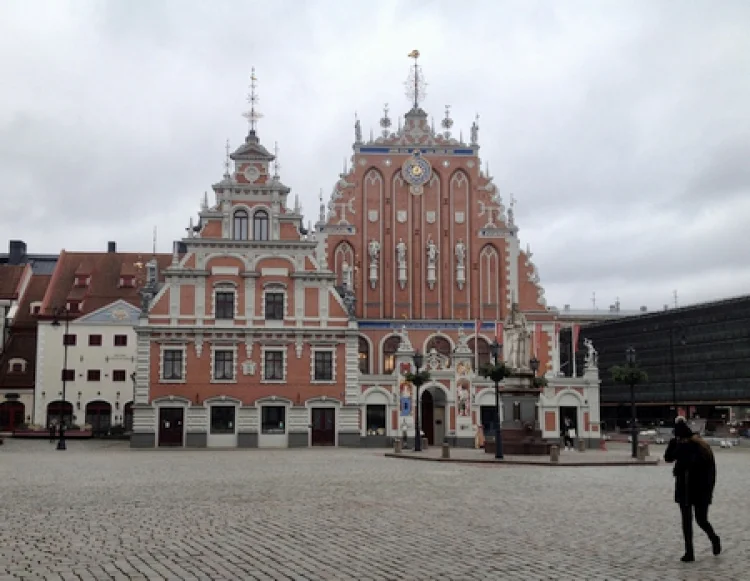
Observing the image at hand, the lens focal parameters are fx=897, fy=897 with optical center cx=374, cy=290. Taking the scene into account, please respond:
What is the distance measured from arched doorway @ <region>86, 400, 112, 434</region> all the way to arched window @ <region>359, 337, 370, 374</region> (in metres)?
23.3

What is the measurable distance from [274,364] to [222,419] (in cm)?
416

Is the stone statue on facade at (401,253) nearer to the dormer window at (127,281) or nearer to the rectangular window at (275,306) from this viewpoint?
the rectangular window at (275,306)

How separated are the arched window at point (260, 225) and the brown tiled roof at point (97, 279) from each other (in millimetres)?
19985

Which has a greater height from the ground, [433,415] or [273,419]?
[433,415]

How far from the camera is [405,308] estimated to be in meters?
56.6

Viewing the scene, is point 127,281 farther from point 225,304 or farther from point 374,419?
point 374,419

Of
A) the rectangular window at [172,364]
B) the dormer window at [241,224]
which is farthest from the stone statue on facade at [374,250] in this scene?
the rectangular window at [172,364]

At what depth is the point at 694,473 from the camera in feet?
38.5

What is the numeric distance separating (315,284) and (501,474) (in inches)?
1038

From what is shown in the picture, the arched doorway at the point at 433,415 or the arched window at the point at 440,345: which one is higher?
the arched window at the point at 440,345

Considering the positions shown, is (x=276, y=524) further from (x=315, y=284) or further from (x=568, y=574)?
(x=315, y=284)

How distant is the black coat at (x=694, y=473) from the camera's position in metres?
11.7

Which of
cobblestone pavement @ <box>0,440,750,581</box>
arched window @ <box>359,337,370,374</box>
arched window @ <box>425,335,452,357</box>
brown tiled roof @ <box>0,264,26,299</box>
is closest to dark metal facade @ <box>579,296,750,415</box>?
arched window @ <box>425,335,452,357</box>

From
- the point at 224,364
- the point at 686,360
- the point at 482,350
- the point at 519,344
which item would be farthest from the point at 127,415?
the point at 686,360
